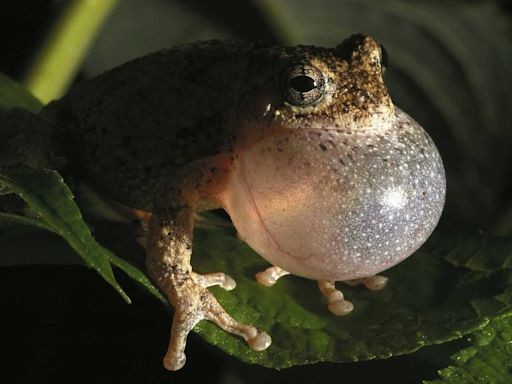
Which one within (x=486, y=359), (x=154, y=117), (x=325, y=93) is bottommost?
(x=486, y=359)

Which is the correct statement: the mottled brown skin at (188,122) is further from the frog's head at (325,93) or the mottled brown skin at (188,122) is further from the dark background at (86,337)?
the dark background at (86,337)

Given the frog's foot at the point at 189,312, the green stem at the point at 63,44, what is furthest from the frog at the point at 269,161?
the green stem at the point at 63,44

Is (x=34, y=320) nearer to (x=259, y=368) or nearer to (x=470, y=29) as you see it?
(x=259, y=368)

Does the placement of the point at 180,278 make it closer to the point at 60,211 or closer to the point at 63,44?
the point at 60,211

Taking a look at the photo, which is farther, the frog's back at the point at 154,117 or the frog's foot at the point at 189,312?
the frog's back at the point at 154,117

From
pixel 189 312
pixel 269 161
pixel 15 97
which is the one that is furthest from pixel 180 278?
pixel 15 97

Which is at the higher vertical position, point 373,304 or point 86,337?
point 373,304
